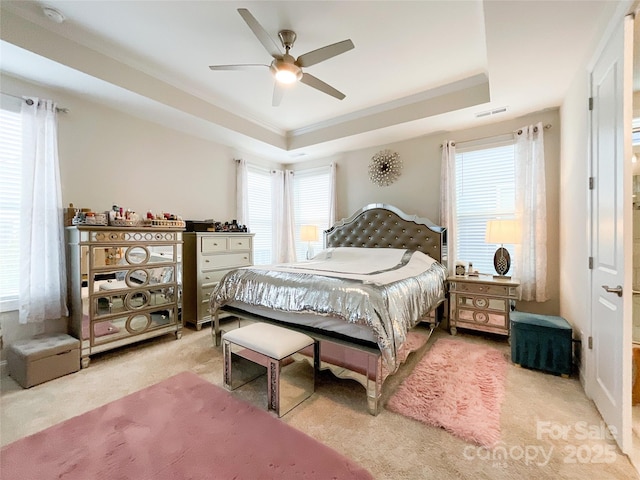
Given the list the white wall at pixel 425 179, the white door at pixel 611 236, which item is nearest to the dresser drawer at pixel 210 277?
the white wall at pixel 425 179

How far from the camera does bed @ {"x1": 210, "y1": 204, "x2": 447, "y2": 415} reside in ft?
6.68

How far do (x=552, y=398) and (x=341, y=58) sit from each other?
3596mm

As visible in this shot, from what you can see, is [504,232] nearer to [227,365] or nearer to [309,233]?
[309,233]

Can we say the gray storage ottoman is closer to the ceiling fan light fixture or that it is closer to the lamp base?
the ceiling fan light fixture

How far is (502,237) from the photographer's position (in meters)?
3.29

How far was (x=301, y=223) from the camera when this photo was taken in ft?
18.8

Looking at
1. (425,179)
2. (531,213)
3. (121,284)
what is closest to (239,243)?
(121,284)

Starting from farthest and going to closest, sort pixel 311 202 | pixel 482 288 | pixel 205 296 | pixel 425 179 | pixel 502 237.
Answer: pixel 311 202 < pixel 425 179 < pixel 205 296 < pixel 482 288 < pixel 502 237

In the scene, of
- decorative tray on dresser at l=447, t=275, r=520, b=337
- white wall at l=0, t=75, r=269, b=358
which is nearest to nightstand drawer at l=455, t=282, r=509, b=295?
decorative tray on dresser at l=447, t=275, r=520, b=337

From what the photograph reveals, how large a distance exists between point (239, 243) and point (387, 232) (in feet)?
7.69

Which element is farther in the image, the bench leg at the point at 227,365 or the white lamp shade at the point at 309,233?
the white lamp shade at the point at 309,233

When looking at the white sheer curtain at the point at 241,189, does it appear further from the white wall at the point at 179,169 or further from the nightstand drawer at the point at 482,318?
the nightstand drawer at the point at 482,318

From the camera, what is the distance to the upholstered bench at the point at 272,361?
1.98 m

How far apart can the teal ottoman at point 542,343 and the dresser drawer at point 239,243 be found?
3.61 metres
